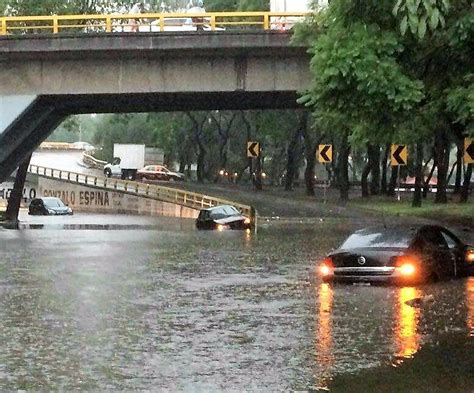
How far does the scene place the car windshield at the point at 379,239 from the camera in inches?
866

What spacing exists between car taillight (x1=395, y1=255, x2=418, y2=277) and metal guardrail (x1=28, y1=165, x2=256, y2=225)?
3171 centimetres

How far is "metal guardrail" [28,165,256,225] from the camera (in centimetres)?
6546

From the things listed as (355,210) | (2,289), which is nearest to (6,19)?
(2,289)

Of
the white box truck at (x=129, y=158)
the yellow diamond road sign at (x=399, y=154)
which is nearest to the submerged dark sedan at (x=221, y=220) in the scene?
the yellow diamond road sign at (x=399, y=154)

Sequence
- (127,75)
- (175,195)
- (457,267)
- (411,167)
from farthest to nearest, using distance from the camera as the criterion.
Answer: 1. (411,167)
2. (175,195)
3. (127,75)
4. (457,267)

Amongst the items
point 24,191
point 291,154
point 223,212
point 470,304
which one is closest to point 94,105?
point 223,212

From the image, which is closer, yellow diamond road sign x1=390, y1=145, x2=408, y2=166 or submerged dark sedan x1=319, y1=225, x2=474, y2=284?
submerged dark sedan x1=319, y1=225, x2=474, y2=284

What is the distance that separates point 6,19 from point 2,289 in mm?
21247

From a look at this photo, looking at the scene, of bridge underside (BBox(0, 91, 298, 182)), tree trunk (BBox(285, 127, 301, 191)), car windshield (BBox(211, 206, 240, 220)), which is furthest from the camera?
tree trunk (BBox(285, 127, 301, 191))

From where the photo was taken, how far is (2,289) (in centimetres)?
2225

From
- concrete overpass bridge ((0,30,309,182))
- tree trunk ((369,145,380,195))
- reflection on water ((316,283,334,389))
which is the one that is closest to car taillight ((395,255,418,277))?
reflection on water ((316,283,334,389))

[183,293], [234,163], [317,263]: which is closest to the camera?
[183,293]

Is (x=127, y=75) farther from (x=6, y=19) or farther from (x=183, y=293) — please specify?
(x=183, y=293)

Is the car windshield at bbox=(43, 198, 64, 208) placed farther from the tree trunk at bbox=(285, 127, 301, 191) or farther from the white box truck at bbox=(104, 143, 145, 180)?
A: the white box truck at bbox=(104, 143, 145, 180)
